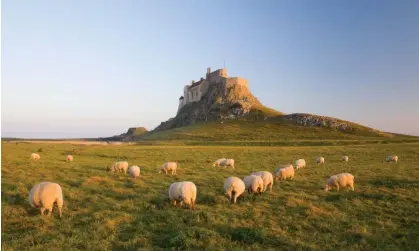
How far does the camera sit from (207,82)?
567 feet

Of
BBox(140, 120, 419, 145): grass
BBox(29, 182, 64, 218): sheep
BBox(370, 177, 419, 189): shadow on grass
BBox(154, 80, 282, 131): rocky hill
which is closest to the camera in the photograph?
BBox(29, 182, 64, 218): sheep

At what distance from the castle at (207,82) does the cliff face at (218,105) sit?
1.75m

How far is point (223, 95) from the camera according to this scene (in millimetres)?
159250

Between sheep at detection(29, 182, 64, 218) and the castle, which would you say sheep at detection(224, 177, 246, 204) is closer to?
sheep at detection(29, 182, 64, 218)

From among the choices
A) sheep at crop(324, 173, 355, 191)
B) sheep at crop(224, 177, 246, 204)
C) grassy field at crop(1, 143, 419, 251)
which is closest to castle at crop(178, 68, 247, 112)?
sheep at crop(324, 173, 355, 191)

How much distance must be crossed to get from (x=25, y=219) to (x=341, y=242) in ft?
42.5

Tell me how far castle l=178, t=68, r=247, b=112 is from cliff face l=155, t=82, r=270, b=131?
1747 mm

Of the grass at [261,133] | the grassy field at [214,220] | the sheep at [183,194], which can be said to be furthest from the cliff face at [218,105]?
the sheep at [183,194]

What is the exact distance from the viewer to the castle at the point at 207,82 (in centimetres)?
16250

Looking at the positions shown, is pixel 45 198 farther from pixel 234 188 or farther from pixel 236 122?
pixel 236 122

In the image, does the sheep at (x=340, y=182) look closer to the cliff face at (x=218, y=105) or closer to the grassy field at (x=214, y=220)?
the grassy field at (x=214, y=220)

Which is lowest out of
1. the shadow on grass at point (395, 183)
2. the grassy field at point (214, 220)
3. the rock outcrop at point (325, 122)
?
the grassy field at point (214, 220)

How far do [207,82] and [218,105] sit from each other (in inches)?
905

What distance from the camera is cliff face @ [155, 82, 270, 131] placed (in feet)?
490
